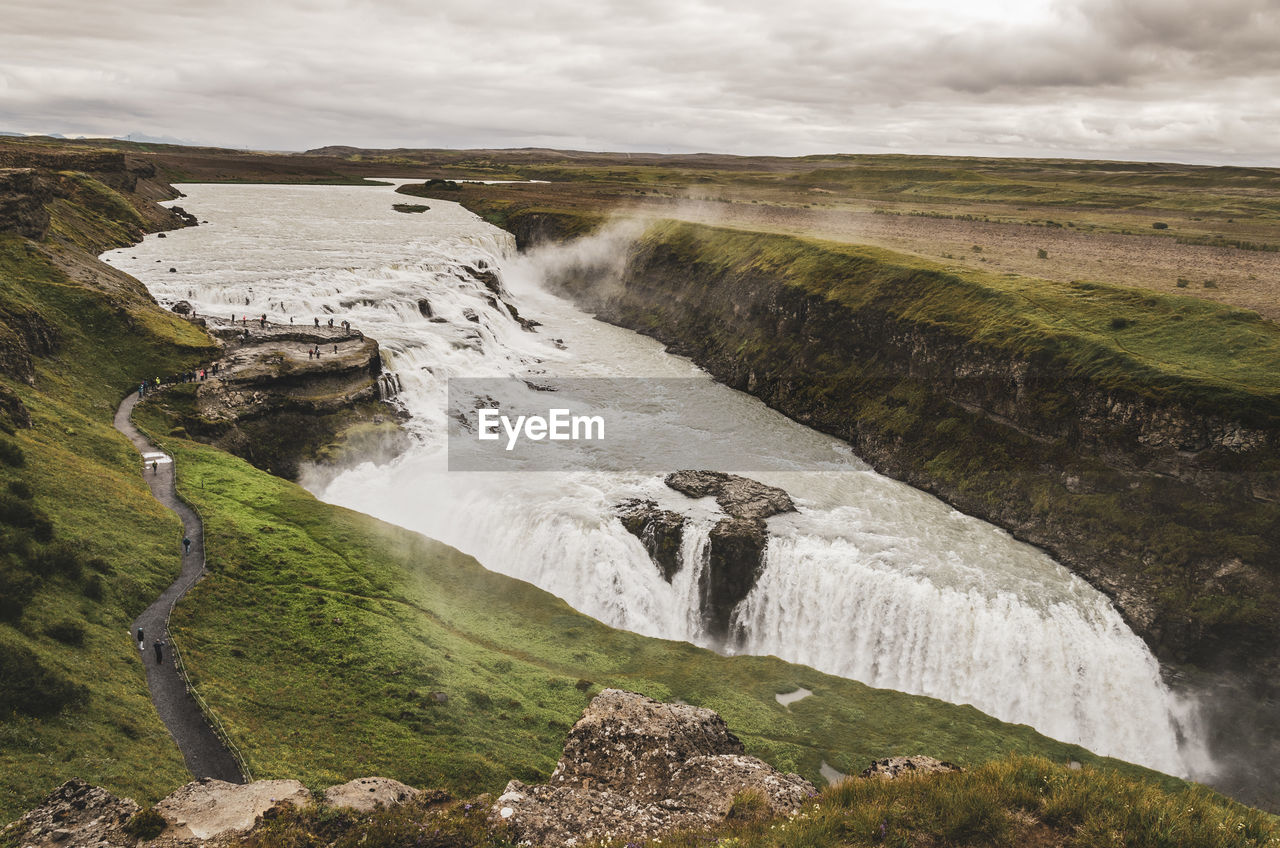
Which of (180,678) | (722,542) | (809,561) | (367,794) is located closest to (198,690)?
(180,678)

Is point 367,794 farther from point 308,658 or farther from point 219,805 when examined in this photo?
point 308,658

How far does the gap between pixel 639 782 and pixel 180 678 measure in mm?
16081

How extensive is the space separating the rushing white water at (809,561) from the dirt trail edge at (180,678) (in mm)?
10721

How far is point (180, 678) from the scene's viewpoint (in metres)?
22.4

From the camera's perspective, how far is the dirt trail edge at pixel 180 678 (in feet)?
63.2

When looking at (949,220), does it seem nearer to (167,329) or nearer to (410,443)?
(410,443)

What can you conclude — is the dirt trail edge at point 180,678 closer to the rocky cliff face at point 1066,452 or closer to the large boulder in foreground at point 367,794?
the large boulder in foreground at point 367,794

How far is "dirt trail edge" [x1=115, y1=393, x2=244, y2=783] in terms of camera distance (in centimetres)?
1927

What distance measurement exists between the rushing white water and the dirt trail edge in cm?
1072

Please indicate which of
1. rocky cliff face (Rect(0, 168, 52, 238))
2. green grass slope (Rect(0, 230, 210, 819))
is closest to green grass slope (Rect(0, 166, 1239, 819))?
green grass slope (Rect(0, 230, 210, 819))

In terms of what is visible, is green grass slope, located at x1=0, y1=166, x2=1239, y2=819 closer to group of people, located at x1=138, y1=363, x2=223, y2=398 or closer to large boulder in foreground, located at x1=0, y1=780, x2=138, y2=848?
large boulder in foreground, located at x1=0, y1=780, x2=138, y2=848

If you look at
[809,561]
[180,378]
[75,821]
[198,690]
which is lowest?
[809,561]

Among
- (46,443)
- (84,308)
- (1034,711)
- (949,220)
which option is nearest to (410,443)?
(46,443)

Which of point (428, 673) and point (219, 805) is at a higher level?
point (219, 805)
